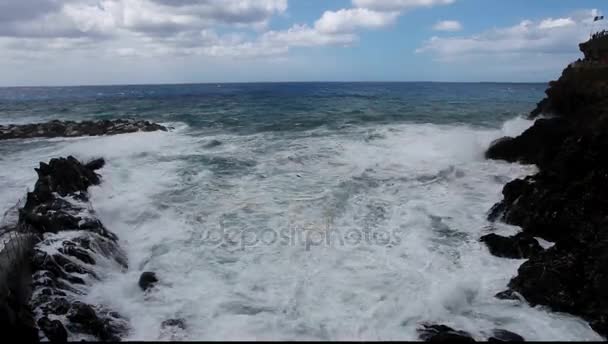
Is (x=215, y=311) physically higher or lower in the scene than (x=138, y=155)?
lower

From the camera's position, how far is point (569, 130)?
1628cm

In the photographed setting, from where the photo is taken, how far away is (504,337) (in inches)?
291

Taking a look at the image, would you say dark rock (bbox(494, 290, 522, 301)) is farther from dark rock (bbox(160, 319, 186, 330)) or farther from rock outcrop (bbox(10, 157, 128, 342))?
rock outcrop (bbox(10, 157, 128, 342))

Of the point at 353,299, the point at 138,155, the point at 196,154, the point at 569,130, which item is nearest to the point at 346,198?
the point at 353,299

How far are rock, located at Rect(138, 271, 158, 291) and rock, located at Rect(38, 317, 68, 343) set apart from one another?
2033 mm

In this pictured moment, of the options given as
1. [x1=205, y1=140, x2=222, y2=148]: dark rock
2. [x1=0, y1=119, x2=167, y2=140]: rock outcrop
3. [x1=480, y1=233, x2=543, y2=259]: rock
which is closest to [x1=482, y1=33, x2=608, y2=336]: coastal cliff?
[x1=480, y1=233, x2=543, y2=259]: rock

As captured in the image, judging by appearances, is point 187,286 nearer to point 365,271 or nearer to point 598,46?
point 365,271

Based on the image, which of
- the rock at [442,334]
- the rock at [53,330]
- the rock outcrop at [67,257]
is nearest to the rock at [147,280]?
the rock outcrop at [67,257]

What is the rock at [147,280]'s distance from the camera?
30.7ft

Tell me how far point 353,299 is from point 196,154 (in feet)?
53.6

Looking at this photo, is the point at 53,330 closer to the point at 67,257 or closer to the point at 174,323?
the point at 174,323

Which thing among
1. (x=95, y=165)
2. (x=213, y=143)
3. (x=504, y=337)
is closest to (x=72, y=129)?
(x=213, y=143)

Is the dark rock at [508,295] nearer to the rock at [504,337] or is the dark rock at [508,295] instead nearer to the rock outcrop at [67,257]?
the rock at [504,337]

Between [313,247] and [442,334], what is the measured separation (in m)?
4.67
